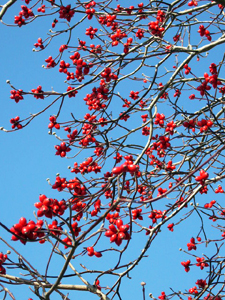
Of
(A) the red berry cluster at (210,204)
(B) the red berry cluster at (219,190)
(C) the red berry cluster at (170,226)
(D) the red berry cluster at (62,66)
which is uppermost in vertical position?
(D) the red berry cluster at (62,66)

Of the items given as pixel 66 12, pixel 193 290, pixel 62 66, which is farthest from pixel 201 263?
pixel 66 12

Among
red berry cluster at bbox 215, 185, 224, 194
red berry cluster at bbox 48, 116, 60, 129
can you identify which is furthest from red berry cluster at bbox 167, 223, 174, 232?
red berry cluster at bbox 48, 116, 60, 129

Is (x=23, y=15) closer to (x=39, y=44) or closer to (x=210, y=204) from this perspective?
(x=39, y=44)

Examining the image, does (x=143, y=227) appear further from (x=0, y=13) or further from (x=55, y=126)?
(x=0, y=13)

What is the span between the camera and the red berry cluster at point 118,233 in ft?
8.13

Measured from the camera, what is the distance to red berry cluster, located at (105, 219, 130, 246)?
8.13 feet

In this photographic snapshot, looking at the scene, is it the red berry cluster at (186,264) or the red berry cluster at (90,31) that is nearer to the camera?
the red berry cluster at (186,264)

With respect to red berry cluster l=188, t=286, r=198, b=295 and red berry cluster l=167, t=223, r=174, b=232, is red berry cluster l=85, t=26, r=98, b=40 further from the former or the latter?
red berry cluster l=188, t=286, r=198, b=295

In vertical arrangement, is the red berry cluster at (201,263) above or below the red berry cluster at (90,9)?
below

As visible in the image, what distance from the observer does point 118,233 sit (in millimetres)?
2510

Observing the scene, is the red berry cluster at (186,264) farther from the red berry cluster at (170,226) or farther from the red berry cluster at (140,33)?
the red berry cluster at (140,33)

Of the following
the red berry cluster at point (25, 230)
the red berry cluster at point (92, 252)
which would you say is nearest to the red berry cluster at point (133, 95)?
the red berry cluster at point (92, 252)

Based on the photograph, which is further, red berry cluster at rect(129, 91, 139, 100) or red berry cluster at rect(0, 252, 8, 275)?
red berry cluster at rect(129, 91, 139, 100)

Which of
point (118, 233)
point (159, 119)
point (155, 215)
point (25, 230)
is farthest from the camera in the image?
point (155, 215)
